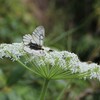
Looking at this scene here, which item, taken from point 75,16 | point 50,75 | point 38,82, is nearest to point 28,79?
point 38,82

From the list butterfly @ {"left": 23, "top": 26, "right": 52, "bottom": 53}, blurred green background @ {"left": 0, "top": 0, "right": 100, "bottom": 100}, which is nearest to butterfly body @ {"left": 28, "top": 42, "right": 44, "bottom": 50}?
butterfly @ {"left": 23, "top": 26, "right": 52, "bottom": 53}

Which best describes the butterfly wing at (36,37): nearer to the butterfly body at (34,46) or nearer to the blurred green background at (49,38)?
the butterfly body at (34,46)

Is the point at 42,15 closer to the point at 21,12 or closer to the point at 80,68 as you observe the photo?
the point at 21,12

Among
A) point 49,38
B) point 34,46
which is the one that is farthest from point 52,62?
point 49,38

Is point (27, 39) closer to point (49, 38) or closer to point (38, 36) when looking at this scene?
point (38, 36)

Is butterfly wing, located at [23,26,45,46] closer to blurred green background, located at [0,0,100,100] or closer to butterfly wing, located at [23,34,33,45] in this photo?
butterfly wing, located at [23,34,33,45]

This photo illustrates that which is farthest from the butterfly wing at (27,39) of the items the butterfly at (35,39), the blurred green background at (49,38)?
the blurred green background at (49,38)
